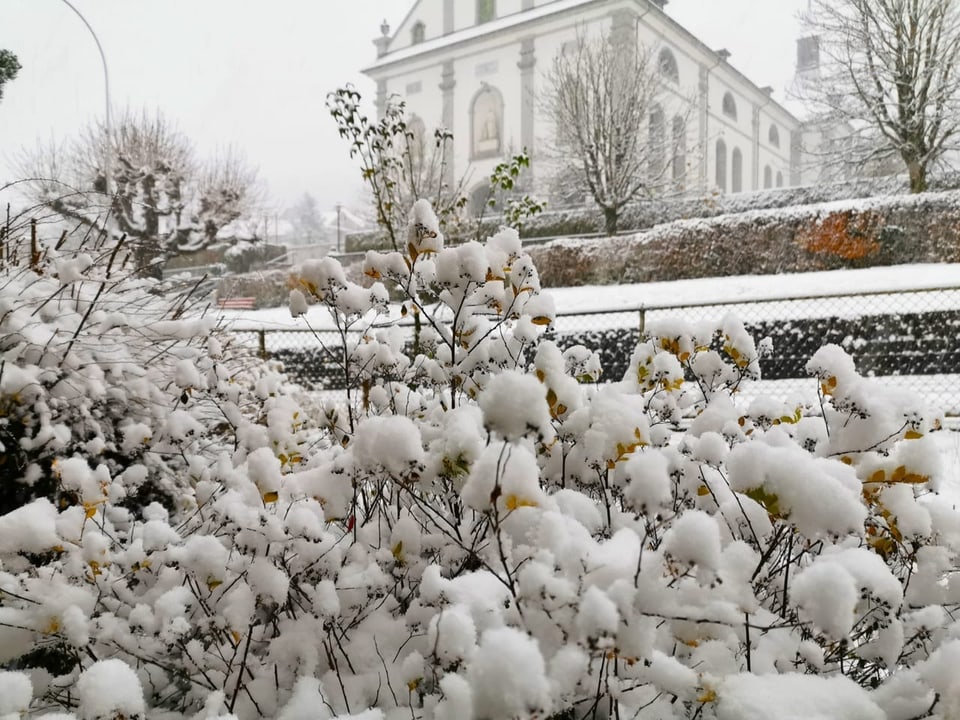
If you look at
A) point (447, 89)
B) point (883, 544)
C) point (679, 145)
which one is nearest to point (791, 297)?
point (883, 544)

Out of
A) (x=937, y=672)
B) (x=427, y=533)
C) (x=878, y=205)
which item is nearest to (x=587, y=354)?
(x=427, y=533)

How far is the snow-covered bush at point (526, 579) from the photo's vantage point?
0.90 m

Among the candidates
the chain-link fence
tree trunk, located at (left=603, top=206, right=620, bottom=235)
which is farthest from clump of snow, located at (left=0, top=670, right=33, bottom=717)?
tree trunk, located at (left=603, top=206, right=620, bottom=235)

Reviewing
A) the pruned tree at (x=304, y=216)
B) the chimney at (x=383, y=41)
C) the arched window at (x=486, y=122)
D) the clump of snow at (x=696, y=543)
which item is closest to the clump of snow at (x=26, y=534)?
the clump of snow at (x=696, y=543)

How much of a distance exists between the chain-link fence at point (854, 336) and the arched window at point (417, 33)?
2864cm

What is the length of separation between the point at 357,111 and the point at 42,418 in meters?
3.43

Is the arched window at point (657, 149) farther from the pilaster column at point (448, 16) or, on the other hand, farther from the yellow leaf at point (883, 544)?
the yellow leaf at point (883, 544)

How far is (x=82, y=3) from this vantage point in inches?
547

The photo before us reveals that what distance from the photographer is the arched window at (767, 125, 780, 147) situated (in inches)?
1460

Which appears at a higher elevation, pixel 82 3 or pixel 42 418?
pixel 82 3

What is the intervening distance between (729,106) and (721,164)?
3.26m

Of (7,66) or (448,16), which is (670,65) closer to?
(448,16)

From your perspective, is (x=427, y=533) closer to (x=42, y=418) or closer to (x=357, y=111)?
(x=42, y=418)

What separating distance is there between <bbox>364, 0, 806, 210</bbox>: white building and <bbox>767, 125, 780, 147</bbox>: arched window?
6.48ft
